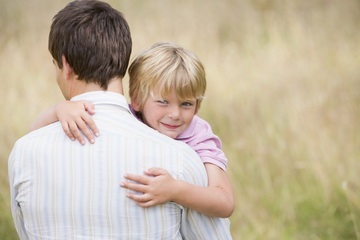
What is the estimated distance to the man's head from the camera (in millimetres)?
2201

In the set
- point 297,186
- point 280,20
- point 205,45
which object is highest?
point 280,20

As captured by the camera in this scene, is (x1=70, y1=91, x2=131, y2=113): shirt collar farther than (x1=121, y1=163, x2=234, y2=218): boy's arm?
Yes

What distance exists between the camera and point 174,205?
2.15 meters

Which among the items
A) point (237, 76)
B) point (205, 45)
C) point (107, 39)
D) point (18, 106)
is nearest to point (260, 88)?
point (237, 76)

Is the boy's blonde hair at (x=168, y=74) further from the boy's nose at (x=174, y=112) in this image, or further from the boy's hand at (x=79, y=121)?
the boy's hand at (x=79, y=121)

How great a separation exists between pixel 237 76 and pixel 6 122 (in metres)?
1.92

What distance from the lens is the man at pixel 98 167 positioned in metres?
2.08

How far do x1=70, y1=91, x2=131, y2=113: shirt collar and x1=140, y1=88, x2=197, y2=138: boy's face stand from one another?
0.29 metres

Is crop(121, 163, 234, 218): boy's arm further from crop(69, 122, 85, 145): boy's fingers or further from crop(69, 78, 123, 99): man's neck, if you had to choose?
crop(69, 78, 123, 99): man's neck

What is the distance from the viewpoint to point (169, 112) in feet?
8.02

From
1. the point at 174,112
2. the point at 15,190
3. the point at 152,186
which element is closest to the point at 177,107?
the point at 174,112

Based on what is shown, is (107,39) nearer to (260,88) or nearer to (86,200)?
(86,200)

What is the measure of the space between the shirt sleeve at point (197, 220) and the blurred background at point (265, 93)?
272 cm

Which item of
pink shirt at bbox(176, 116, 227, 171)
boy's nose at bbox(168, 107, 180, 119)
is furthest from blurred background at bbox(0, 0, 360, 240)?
boy's nose at bbox(168, 107, 180, 119)
